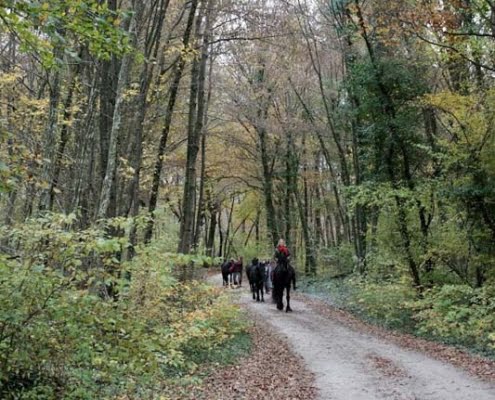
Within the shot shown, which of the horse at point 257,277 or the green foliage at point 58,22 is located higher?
the green foliage at point 58,22

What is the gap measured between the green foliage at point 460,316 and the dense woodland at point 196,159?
0.05 metres

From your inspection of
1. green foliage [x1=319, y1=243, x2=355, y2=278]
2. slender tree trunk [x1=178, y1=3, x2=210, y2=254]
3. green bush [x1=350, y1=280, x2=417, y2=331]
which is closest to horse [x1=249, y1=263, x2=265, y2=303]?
green bush [x1=350, y1=280, x2=417, y2=331]

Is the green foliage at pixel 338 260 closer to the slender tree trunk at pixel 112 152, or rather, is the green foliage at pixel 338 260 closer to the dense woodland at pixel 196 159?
the dense woodland at pixel 196 159

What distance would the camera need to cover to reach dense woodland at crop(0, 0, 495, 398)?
15.9 feet

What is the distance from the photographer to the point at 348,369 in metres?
A: 9.02

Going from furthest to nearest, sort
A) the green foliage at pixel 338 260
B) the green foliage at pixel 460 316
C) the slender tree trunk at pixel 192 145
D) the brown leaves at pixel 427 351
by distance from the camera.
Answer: the green foliage at pixel 338 260, the slender tree trunk at pixel 192 145, the green foliage at pixel 460 316, the brown leaves at pixel 427 351

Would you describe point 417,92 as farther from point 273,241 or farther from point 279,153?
→ point 273,241

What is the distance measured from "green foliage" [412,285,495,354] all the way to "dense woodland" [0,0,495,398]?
5 centimetres

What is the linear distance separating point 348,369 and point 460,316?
13.7 ft

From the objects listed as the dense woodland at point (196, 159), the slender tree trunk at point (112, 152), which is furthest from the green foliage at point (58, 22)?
the slender tree trunk at point (112, 152)

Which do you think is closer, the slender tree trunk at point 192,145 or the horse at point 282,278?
the slender tree trunk at point 192,145

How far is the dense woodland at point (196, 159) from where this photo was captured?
4.85m

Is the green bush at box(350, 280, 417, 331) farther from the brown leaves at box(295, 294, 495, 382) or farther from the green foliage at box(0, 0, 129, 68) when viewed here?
the green foliage at box(0, 0, 129, 68)

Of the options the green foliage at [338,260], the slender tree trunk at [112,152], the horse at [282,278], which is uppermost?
the slender tree trunk at [112,152]
